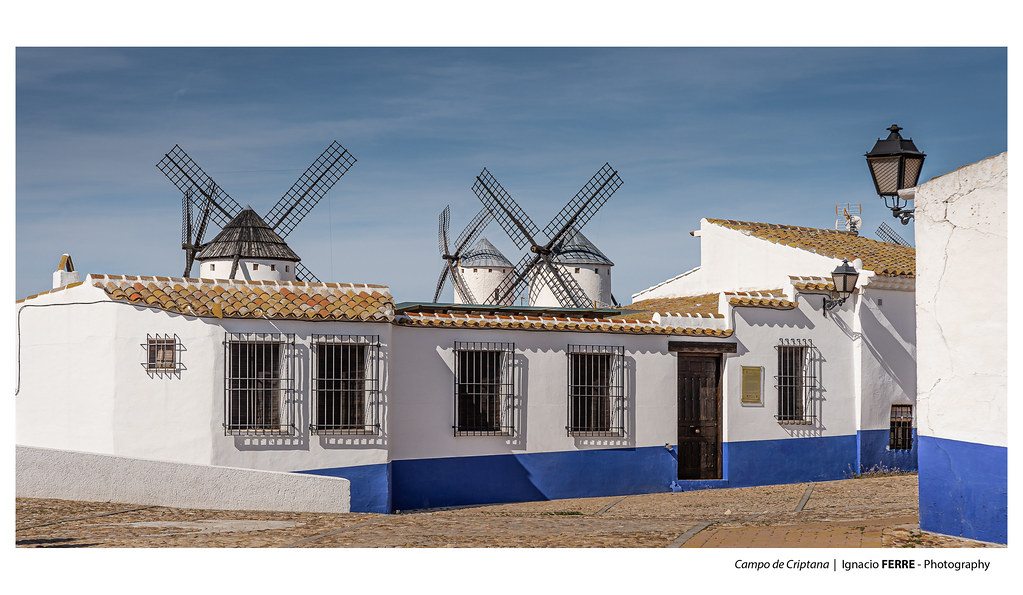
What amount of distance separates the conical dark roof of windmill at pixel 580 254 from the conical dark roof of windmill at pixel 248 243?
713cm

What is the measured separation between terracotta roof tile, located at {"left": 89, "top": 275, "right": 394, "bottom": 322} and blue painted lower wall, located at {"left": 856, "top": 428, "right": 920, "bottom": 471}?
25.9 feet

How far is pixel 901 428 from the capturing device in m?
15.5

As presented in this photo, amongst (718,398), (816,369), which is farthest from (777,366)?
(718,398)

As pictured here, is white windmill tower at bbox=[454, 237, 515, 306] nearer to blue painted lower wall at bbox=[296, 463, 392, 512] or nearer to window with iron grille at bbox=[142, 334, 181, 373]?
blue painted lower wall at bbox=[296, 463, 392, 512]

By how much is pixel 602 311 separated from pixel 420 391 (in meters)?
5.28

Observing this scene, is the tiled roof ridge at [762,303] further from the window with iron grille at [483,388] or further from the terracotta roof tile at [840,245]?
the window with iron grille at [483,388]

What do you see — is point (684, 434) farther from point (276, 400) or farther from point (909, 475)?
point (276, 400)

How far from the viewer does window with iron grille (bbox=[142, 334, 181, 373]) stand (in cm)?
1073

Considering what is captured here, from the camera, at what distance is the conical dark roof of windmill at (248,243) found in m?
22.9

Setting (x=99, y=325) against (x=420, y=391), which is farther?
(x=420, y=391)

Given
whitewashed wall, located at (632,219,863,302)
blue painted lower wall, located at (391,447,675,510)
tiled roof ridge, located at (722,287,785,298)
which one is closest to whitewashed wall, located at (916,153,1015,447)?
blue painted lower wall, located at (391,447,675,510)

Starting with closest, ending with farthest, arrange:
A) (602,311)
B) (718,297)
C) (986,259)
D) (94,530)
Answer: (986,259) < (94,530) < (718,297) < (602,311)
